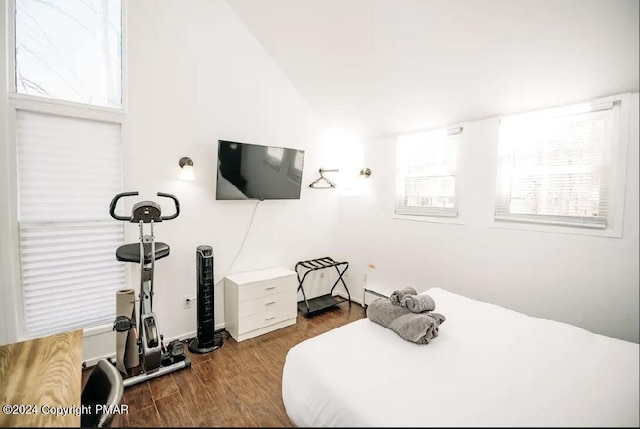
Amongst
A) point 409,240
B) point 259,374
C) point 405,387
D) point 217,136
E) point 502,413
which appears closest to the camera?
point 502,413

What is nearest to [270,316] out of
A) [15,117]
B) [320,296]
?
[320,296]

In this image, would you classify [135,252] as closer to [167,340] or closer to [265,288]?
[167,340]

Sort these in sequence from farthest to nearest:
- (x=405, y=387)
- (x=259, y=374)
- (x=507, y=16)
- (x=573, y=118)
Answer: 1. (x=259, y=374)
2. (x=573, y=118)
3. (x=507, y=16)
4. (x=405, y=387)

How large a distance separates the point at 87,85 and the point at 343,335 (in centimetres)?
279

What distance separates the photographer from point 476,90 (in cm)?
231

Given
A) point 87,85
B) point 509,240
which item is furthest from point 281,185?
point 509,240

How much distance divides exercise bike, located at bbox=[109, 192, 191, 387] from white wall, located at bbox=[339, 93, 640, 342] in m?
2.31

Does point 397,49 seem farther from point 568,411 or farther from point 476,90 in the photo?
point 568,411

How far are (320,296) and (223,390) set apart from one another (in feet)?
6.28

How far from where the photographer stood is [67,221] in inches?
85.5

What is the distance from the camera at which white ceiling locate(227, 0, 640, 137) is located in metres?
1.67

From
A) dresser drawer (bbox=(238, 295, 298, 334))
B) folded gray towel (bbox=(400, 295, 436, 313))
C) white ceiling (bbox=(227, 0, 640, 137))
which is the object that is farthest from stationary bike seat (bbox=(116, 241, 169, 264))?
white ceiling (bbox=(227, 0, 640, 137))

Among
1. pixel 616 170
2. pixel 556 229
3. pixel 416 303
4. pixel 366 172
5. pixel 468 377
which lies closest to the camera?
pixel 468 377

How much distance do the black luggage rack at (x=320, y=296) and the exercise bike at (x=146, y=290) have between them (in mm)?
1513
